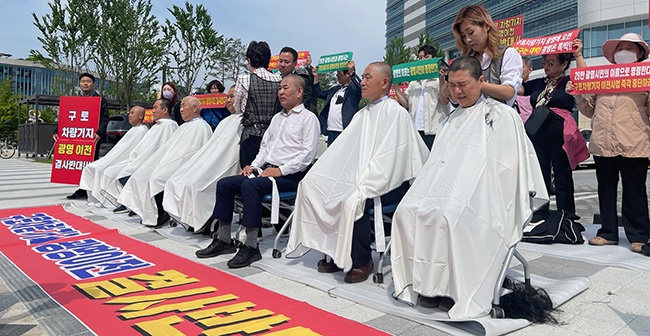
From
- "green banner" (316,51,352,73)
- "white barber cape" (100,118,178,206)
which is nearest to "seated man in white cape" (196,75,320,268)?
"green banner" (316,51,352,73)

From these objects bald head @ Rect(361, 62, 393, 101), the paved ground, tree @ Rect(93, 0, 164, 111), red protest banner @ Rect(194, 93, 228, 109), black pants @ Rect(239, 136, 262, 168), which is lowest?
the paved ground

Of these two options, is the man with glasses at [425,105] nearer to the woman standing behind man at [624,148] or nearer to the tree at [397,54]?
the woman standing behind man at [624,148]

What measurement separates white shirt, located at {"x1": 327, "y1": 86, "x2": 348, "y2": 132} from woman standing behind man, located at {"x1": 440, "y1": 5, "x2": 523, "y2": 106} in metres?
2.75

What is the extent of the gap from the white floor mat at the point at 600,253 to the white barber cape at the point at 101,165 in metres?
5.12

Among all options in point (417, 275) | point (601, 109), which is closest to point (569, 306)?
point (417, 275)

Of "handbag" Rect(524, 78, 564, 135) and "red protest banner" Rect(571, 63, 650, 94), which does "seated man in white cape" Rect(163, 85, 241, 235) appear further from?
"red protest banner" Rect(571, 63, 650, 94)

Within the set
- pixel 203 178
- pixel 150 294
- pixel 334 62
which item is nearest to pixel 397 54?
pixel 334 62

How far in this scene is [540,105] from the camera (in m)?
4.85

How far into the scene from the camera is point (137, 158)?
6.23m

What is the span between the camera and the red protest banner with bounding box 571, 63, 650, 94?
12.9 feet

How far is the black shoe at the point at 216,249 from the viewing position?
13.6ft

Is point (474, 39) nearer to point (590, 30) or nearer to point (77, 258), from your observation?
point (77, 258)

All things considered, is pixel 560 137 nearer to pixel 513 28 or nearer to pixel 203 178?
pixel 513 28

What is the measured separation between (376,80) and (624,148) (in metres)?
2.17
